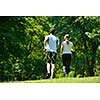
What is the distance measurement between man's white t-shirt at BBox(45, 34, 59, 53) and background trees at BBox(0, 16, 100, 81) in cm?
7

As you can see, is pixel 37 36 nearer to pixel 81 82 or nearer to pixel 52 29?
pixel 52 29

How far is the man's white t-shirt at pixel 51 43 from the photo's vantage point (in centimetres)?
748

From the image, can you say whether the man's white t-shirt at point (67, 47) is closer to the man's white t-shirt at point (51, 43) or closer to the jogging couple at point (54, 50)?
the jogging couple at point (54, 50)

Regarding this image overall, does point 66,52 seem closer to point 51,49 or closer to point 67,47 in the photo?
point 67,47

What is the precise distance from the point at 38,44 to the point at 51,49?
0.22 m

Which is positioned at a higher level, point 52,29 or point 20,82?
point 52,29

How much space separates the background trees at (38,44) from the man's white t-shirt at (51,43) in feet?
0.23

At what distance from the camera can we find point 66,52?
295 inches

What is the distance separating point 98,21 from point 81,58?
24.3 inches

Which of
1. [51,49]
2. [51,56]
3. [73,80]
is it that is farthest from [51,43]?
[73,80]

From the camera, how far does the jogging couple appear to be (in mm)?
7439
